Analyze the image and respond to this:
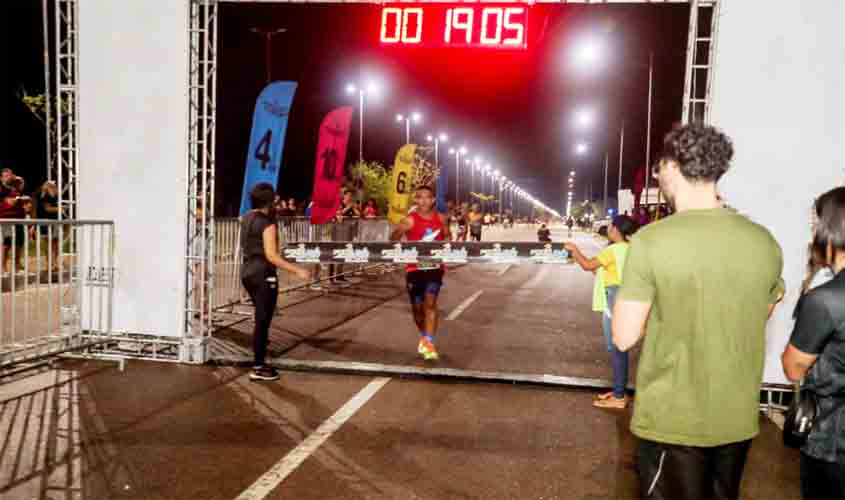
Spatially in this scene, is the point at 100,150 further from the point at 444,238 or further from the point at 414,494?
the point at 414,494

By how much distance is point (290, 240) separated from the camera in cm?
1407

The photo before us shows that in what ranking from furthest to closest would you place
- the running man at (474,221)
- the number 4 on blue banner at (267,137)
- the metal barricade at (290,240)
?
the running man at (474,221) → the metal barricade at (290,240) → the number 4 on blue banner at (267,137)

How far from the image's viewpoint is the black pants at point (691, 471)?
2412 millimetres

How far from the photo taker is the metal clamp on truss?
730 cm

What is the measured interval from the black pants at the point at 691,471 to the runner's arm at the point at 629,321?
1.28 feet

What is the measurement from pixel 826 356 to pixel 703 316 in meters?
0.55

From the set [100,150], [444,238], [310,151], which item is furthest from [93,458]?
[310,151]

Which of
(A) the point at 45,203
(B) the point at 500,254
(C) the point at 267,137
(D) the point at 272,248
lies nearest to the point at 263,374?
(D) the point at 272,248

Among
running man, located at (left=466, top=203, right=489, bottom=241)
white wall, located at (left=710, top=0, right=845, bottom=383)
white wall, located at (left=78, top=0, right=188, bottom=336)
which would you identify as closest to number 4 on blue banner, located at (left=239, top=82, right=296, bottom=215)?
white wall, located at (left=78, top=0, right=188, bottom=336)

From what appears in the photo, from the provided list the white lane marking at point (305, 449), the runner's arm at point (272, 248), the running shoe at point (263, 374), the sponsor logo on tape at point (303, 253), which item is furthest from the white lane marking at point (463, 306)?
the runner's arm at point (272, 248)

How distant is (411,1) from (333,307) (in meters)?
6.59

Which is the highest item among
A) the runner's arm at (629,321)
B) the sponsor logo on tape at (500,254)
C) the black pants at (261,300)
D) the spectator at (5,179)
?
the spectator at (5,179)

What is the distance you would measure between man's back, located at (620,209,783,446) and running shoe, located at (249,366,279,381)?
5350mm

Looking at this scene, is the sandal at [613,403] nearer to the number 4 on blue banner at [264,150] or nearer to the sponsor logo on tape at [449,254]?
the sponsor logo on tape at [449,254]
